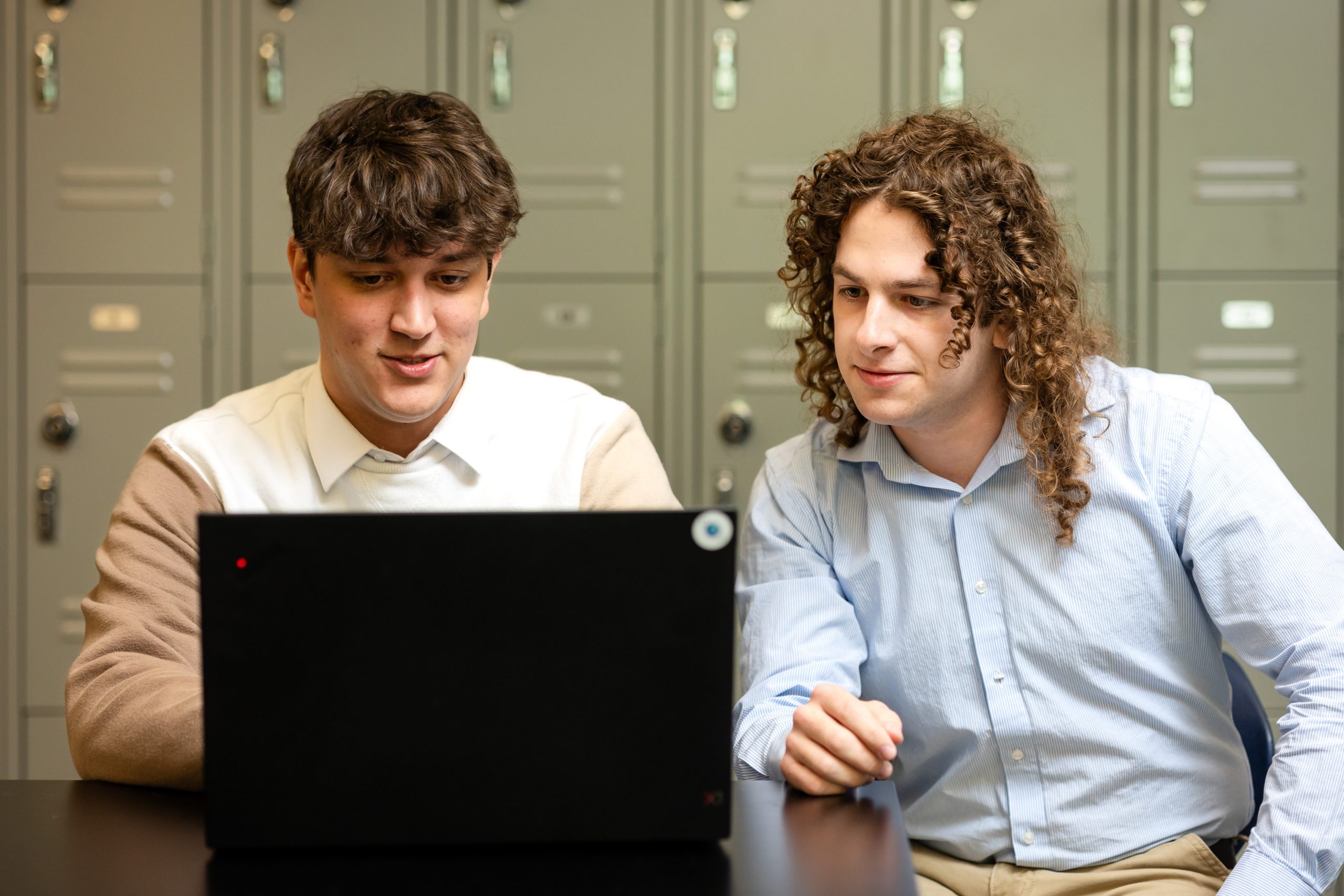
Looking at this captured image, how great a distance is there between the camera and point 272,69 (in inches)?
104

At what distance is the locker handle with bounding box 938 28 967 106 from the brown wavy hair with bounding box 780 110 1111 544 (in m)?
1.29

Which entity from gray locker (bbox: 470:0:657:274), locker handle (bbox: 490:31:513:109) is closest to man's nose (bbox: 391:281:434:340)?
gray locker (bbox: 470:0:657:274)

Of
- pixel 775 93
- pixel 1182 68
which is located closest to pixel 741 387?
pixel 775 93

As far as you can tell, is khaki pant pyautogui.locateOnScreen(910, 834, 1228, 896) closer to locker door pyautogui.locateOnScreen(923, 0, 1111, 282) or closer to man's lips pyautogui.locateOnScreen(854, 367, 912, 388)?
man's lips pyautogui.locateOnScreen(854, 367, 912, 388)

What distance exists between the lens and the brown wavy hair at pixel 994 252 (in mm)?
1244

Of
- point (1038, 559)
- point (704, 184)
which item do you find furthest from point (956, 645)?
point (704, 184)

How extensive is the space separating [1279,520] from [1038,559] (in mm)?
240

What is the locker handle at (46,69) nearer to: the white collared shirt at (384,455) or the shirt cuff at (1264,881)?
the white collared shirt at (384,455)

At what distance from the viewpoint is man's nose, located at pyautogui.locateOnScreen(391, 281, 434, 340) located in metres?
1.21

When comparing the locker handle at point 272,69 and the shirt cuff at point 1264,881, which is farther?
the locker handle at point 272,69

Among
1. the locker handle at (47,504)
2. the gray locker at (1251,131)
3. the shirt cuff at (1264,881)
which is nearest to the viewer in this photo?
the shirt cuff at (1264,881)

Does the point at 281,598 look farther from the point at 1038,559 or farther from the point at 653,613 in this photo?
the point at 1038,559

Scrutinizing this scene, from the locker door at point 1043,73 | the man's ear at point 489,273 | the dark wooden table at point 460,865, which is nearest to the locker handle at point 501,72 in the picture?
the locker door at point 1043,73

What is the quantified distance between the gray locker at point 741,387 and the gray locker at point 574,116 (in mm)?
219
